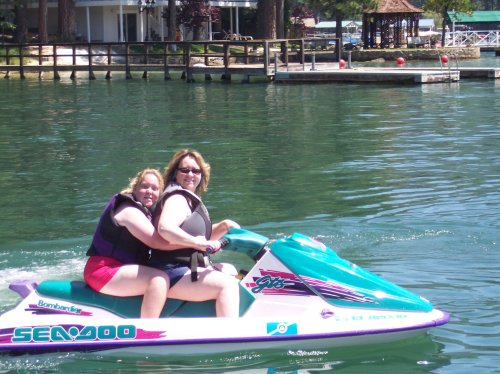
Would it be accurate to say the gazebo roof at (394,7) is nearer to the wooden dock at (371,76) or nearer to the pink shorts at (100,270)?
the wooden dock at (371,76)

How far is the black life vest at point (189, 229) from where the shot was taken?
710 centimetres

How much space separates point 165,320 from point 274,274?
83 cm

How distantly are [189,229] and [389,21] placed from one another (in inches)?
2349

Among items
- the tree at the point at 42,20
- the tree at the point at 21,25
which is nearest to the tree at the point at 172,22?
the tree at the point at 42,20

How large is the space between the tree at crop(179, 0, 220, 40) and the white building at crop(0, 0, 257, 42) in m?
1.87

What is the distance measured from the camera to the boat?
A: 7195 mm

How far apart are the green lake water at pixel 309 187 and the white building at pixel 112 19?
86.7 feet

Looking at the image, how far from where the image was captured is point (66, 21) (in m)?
54.3

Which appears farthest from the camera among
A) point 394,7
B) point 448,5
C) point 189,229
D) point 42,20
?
point 448,5

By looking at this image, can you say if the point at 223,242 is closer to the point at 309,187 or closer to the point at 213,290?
the point at 213,290

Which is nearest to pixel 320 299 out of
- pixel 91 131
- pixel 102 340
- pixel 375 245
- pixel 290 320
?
pixel 290 320

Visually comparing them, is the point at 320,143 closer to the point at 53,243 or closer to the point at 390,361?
the point at 53,243

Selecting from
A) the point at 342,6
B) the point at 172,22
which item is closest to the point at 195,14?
the point at 172,22

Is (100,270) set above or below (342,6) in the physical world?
below
